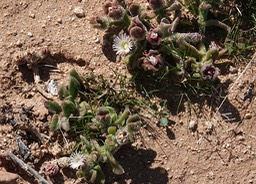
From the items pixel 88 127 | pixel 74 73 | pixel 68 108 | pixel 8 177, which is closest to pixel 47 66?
pixel 74 73

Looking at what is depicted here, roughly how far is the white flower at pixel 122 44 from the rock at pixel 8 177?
954 millimetres

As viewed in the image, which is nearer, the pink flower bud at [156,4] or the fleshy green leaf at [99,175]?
the fleshy green leaf at [99,175]

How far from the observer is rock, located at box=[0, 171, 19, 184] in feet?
10.4

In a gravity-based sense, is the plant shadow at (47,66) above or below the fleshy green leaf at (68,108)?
above

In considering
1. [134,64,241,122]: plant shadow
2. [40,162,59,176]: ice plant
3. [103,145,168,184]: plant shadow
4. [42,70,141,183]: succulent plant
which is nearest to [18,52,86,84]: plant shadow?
[42,70,141,183]: succulent plant

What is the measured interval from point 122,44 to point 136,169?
0.77m

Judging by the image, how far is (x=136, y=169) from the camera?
337 centimetres

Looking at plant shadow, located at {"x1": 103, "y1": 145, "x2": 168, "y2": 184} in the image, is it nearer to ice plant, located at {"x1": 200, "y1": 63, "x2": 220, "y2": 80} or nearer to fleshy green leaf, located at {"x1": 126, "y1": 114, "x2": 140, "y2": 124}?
fleshy green leaf, located at {"x1": 126, "y1": 114, "x2": 140, "y2": 124}

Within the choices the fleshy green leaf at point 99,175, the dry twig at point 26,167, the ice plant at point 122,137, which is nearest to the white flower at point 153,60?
the ice plant at point 122,137

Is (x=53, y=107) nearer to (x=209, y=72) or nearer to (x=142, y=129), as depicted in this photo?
(x=142, y=129)

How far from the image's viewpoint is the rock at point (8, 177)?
10.4ft

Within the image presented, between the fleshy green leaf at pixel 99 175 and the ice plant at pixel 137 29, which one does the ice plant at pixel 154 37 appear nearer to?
the ice plant at pixel 137 29

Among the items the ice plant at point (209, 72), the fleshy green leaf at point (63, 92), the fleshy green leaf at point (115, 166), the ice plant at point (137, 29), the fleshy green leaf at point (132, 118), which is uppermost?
the ice plant at point (137, 29)

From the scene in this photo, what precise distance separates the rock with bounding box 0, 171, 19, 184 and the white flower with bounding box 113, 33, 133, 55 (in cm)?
95
